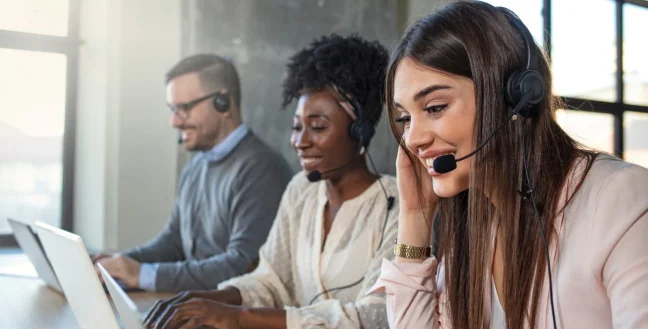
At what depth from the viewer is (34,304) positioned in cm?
144

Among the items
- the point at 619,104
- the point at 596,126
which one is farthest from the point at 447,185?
the point at 619,104

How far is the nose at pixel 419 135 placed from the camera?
0.92 metres

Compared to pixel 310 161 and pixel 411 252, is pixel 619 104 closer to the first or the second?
pixel 310 161

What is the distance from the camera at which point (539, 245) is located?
866 mm

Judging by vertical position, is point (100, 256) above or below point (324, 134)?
below

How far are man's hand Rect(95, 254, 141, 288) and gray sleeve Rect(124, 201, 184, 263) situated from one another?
0.65ft

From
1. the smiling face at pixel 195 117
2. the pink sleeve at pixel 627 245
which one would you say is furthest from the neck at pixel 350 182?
the pink sleeve at pixel 627 245

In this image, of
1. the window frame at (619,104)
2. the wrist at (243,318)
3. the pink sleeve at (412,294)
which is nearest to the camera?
the pink sleeve at (412,294)

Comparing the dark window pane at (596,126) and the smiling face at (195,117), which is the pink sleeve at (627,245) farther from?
the dark window pane at (596,126)

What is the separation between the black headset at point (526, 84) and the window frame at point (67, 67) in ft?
4.63

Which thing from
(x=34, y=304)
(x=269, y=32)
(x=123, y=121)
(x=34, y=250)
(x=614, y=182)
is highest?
(x=269, y=32)

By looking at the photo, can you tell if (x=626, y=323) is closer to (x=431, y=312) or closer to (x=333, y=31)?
(x=431, y=312)

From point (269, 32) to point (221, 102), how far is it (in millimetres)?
275

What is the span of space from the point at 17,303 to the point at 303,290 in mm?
674
